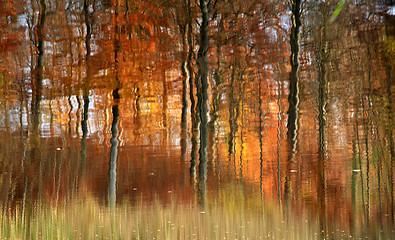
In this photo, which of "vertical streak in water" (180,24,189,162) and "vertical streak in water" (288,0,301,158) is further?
"vertical streak in water" (288,0,301,158)

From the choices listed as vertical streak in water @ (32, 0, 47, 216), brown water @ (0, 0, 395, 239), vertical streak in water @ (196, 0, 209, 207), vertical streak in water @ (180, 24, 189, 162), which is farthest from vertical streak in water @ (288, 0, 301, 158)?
vertical streak in water @ (32, 0, 47, 216)

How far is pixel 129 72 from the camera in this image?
444 centimetres

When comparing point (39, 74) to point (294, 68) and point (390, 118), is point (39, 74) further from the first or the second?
point (390, 118)

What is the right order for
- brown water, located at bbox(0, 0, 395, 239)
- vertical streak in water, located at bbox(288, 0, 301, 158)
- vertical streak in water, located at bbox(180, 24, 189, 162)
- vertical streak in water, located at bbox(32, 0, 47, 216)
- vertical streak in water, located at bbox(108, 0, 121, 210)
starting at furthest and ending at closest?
vertical streak in water, located at bbox(288, 0, 301, 158) → vertical streak in water, located at bbox(180, 24, 189, 162) → vertical streak in water, located at bbox(32, 0, 47, 216) → brown water, located at bbox(0, 0, 395, 239) → vertical streak in water, located at bbox(108, 0, 121, 210)

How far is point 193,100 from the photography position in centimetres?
439

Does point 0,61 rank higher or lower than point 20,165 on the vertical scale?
higher

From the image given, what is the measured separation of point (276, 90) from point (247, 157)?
119 centimetres

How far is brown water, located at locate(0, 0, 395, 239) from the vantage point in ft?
12.2

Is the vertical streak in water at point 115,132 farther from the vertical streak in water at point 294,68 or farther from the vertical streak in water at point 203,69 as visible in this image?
the vertical streak in water at point 294,68

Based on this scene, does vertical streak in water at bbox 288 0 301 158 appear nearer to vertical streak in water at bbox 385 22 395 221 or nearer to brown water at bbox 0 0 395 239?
brown water at bbox 0 0 395 239

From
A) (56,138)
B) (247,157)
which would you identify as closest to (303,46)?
(247,157)

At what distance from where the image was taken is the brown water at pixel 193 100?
371 centimetres

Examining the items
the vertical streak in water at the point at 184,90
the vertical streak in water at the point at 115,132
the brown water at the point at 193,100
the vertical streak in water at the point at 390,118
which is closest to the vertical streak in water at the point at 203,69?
the brown water at the point at 193,100

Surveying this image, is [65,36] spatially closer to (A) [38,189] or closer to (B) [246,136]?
(A) [38,189]
